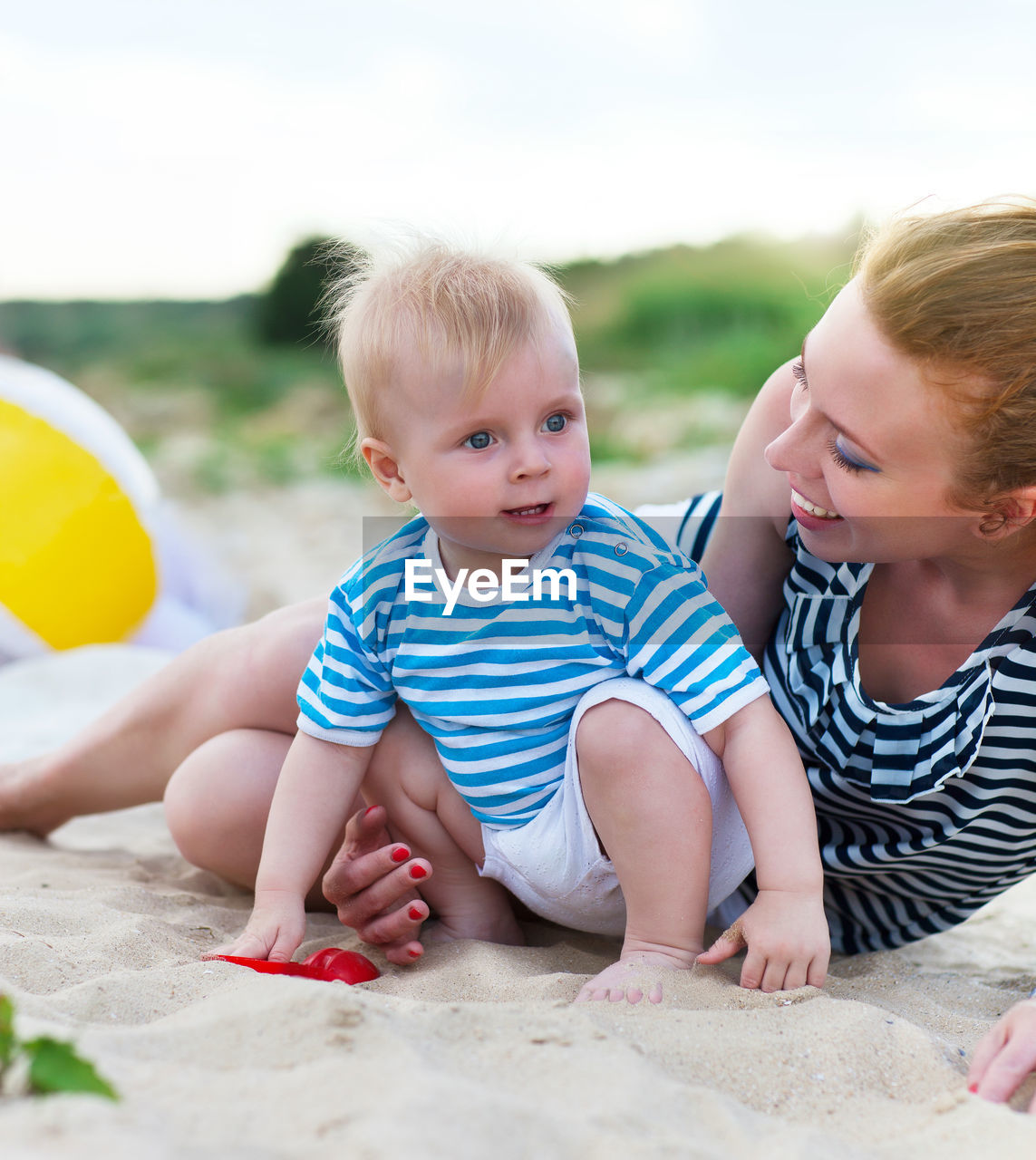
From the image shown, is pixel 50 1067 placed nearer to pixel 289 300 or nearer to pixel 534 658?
pixel 534 658

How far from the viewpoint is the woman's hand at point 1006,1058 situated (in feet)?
3.95

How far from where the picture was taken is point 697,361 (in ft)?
32.2

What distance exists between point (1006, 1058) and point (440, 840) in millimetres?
830

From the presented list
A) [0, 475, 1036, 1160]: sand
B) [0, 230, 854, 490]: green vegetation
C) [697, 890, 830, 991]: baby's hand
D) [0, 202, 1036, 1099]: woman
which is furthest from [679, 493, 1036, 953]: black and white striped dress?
[0, 230, 854, 490]: green vegetation

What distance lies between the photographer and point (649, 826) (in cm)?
150

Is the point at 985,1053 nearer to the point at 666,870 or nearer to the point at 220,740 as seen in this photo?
the point at 666,870

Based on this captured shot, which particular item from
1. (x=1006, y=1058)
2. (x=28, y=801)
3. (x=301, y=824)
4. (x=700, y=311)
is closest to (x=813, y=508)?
(x=1006, y=1058)

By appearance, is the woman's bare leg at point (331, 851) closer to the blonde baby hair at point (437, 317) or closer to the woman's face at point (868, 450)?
the blonde baby hair at point (437, 317)

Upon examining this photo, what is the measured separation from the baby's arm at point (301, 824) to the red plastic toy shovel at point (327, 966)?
0.15 feet

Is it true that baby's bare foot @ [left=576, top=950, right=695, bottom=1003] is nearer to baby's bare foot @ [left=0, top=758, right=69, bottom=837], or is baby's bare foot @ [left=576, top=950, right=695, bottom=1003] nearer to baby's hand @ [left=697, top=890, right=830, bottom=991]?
baby's hand @ [left=697, top=890, right=830, bottom=991]

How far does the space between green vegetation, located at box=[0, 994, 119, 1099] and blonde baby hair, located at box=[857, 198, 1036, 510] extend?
1.17 m

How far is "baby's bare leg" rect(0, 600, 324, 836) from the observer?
6.45 ft

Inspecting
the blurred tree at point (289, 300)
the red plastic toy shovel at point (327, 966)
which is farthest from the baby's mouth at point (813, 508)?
the blurred tree at point (289, 300)

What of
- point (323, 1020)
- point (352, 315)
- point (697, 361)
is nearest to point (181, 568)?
point (352, 315)
